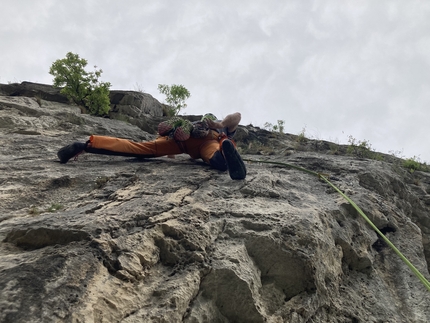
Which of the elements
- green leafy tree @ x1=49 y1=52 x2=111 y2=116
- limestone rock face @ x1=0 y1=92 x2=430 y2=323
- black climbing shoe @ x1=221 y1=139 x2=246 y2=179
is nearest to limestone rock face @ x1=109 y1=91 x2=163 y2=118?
green leafy tree @ x1=49 y1=52 x2=111 y2=116

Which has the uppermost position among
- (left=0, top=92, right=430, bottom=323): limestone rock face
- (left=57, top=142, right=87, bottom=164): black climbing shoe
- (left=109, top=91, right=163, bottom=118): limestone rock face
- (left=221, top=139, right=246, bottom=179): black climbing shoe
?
(left=109, top=91, right=163, bottom=118): limestone rock face

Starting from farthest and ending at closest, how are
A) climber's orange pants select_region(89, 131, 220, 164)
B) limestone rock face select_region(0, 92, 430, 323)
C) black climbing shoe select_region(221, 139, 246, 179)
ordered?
climber's orange pants select_region(89, 131, 220, 164), black climbing shoe select_region(221, 139, 246, 179), limestone rock face select_region(0, 92, 430, 323)

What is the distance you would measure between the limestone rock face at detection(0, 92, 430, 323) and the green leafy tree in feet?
15.1

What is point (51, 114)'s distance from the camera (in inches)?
259

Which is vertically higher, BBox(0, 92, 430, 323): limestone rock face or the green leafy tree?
the green leafy tree

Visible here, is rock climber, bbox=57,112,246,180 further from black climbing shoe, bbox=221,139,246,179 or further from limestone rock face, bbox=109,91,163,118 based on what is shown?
limestone rock face, bbox=109,91,163,118

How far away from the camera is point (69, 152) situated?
173 inches

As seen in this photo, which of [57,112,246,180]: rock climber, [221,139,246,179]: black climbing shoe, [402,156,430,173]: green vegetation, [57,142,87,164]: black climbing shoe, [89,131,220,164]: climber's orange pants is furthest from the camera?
[402,156,430,173]: green vegetation

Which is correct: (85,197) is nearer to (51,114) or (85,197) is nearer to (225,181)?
(225,181)

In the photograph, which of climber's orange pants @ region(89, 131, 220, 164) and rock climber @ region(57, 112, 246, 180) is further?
climber's orange pants @ region(89, 131, 220, 164)

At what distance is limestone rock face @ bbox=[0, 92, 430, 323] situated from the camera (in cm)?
203

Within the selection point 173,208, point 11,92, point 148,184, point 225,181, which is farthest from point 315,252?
point 11,92

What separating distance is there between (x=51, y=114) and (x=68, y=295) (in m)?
5.41

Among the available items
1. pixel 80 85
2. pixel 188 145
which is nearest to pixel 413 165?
pixel 188 145
